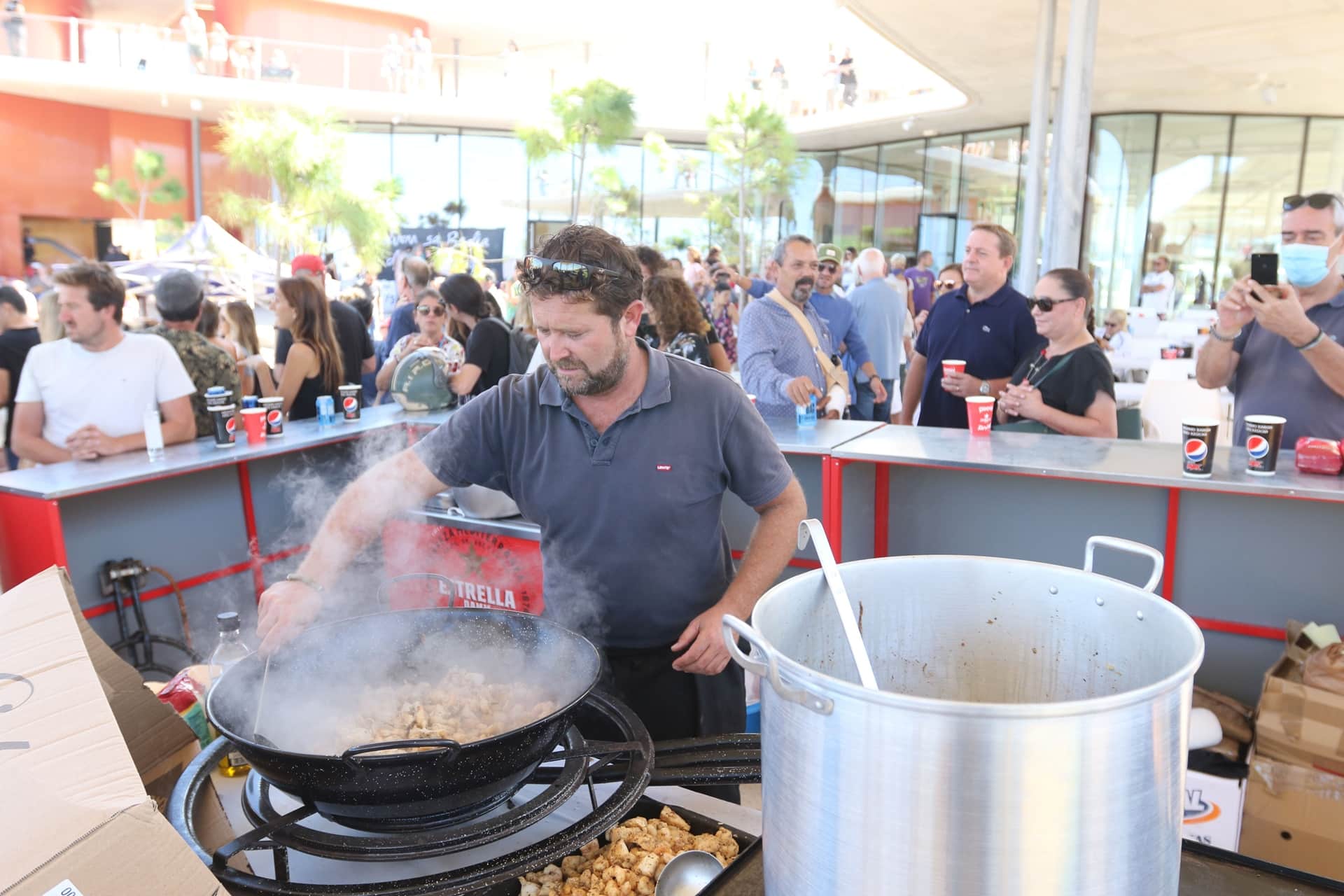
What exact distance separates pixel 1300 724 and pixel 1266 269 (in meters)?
1.50

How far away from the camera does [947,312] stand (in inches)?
179

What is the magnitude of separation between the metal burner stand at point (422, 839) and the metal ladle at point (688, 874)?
0.36 ft

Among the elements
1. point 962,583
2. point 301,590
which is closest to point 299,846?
point 301,590

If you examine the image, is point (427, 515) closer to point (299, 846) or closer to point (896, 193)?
point (299, 846)

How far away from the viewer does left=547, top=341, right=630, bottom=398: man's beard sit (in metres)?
1.88

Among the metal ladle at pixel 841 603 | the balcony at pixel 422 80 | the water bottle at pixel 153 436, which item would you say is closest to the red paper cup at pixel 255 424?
the water bottle at pixel 153 436

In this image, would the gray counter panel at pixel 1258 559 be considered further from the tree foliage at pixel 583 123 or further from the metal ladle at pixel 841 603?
the tree foliage at pixel 583 123

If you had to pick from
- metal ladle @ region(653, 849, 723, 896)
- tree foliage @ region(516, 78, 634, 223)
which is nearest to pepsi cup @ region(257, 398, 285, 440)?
metal ladle @ region(653, 849, 723, 896)

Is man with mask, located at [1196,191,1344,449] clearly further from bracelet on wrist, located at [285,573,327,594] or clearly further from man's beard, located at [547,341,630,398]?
bracelet on wrist, located at [285,573,327,594]

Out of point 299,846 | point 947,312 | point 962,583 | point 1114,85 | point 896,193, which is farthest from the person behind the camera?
point 896,193

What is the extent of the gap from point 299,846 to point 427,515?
2.86 m

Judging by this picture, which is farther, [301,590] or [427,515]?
[427,515]

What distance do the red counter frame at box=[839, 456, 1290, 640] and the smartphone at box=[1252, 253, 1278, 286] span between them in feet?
2.52

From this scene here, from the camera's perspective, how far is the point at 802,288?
15.1 ft
